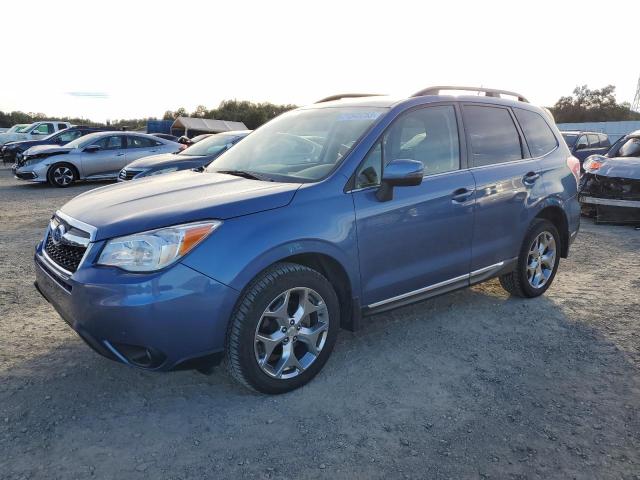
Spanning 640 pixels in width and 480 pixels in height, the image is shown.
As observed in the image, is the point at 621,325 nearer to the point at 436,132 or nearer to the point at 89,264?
the point at 436,132

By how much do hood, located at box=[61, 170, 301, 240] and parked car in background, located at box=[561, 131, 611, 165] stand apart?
489 inches

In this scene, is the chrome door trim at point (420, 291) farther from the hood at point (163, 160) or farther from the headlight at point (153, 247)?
the hood at point (163, 160)

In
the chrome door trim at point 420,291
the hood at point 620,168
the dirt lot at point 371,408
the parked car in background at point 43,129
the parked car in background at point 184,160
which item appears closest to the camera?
the dirt lot at point 371,408

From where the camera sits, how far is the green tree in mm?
55016

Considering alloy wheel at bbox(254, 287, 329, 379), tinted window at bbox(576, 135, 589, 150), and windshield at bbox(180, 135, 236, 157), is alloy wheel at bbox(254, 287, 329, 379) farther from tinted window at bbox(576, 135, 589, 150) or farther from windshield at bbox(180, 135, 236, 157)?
tinted window at bbox(576, 135, 589, 150)

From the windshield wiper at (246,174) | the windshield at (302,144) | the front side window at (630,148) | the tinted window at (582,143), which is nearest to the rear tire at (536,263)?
the windshield at (302,144)

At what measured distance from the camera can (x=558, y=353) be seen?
151 inches

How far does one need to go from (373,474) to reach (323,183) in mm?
1678

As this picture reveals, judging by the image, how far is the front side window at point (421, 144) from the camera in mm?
3531

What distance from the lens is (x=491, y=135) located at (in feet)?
14.4

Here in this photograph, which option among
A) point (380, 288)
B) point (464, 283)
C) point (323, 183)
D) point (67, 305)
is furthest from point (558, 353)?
point (67, 305)

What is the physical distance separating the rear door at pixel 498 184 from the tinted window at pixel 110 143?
40.9ft

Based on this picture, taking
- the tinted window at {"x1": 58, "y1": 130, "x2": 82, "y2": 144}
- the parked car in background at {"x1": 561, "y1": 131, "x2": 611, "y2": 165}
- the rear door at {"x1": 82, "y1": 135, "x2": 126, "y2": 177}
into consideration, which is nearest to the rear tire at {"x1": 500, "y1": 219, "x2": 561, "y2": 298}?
the parked car in background at {"x1": 561, "y1": 131, "x2": 611, "y2": 165}

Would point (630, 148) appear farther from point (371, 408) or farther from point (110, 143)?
point (110, 143)
